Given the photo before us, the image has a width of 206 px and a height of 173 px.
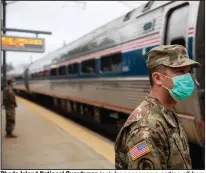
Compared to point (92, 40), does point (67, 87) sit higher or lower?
lower

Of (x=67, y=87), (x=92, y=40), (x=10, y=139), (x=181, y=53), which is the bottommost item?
(x=10, y=139)

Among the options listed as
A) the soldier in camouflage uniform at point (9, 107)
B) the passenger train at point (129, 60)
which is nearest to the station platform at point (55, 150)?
the soldier in camouflage uniform at point (9, 107)

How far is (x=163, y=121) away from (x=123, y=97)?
19.9 feet

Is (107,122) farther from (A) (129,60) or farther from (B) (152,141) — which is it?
(B) (152,141)

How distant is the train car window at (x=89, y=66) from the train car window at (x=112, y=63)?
A: 0.79 m

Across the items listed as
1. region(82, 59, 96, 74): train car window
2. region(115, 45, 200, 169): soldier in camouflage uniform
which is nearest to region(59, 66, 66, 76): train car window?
region(82, 59, 96, 74): train car window

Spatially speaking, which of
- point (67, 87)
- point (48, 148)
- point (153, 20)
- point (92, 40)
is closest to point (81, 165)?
point (48, 148)

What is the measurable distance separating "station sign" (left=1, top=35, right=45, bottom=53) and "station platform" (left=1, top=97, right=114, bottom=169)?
7.06ft

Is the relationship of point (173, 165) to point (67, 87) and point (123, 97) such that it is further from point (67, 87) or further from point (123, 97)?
point (67, 87)

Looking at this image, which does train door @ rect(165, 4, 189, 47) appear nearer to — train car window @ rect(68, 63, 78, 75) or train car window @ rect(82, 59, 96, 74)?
train car window @ rect(82, 59, 96, 74)

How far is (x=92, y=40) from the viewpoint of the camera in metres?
10.7

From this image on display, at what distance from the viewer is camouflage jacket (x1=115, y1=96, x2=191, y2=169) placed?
5.74 ft

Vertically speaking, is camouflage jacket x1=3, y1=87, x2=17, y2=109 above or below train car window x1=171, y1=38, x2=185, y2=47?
below

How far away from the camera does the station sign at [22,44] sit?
7.84m
